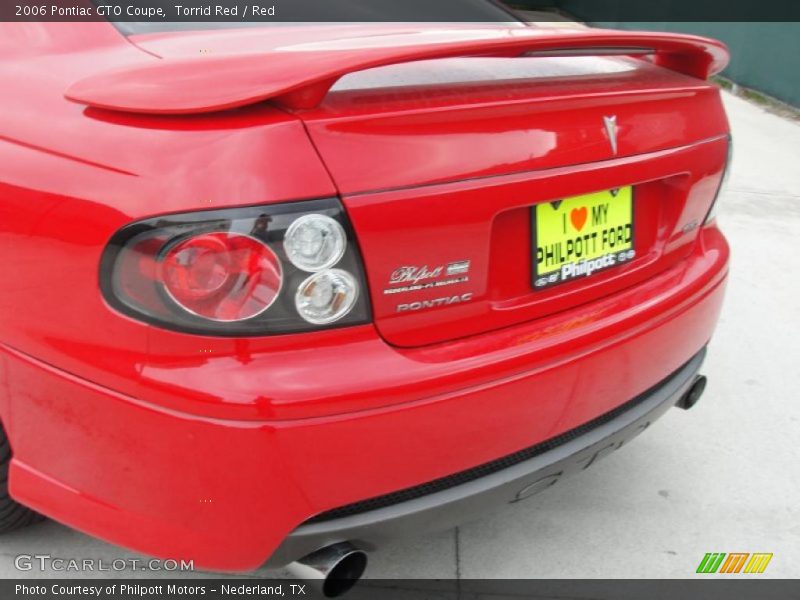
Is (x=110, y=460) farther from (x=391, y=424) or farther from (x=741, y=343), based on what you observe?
(x=741, y=343)

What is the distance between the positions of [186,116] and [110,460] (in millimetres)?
665

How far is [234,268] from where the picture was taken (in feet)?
4.55

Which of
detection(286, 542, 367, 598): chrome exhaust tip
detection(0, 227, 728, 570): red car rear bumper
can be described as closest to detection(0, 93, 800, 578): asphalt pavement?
detection(286, 542, 367, 598): chrome exhaust tip

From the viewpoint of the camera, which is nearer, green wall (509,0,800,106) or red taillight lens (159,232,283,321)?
red taillight lens (159,232,283,321)

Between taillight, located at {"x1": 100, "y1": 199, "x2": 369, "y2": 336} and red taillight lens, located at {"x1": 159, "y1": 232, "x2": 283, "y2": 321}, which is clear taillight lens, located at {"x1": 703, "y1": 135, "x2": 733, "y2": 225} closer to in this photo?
taillight, located at {"x1": 100, "y1": 199, "x2": 369, "y2": 336}

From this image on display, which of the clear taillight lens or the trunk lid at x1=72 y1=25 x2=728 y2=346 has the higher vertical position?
the trunk lid at x1=72 y1=25 x2=728 y2=346

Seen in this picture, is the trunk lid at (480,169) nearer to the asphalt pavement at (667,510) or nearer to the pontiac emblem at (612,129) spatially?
the pontiac emblem at (612,129)

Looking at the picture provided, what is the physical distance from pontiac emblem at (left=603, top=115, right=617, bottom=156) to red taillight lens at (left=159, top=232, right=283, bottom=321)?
32.4 inches

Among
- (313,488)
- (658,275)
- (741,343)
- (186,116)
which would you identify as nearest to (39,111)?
(186,116)

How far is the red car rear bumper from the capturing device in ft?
4.59

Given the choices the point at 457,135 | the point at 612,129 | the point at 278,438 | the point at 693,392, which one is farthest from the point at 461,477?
the point at 693,392

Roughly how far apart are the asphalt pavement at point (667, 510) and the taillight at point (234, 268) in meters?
0.60

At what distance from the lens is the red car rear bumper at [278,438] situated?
4.59ft

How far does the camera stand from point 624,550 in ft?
7.39
